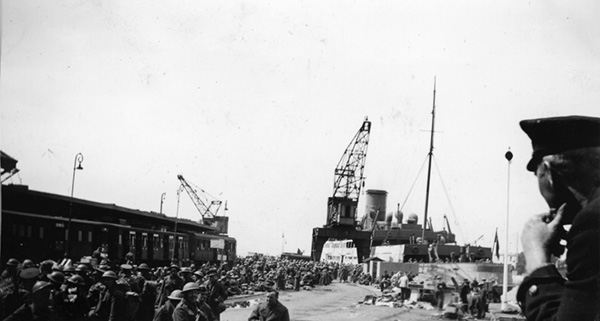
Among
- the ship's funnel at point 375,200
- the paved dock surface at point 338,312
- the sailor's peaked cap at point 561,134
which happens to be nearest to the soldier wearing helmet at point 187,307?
the sailor's peaked cap at point 561,134

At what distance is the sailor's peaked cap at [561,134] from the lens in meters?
3.18

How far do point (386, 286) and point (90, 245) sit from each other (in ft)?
64.5

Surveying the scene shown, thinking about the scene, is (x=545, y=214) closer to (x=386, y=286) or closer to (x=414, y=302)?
(x=414, y=302)

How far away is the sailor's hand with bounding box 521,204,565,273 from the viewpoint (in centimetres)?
294

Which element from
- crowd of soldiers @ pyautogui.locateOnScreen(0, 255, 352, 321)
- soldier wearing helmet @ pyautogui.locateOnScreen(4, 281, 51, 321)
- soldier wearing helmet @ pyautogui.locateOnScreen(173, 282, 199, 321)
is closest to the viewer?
soldier wearing helmet @ pyautogui.locateOnScreen(4, 281, 51, 321)

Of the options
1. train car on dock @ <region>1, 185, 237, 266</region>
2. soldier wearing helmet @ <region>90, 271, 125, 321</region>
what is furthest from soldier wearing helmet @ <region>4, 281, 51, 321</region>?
train car on dock @ <region>1, 185, 237, 266</region>

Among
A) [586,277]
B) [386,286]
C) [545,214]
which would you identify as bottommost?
[386,286]

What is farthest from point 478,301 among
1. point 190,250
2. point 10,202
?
point 190,250

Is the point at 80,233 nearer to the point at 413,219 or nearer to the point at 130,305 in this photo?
the point at 130,305

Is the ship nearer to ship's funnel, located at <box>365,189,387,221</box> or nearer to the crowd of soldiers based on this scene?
ship's funnel, located at <box>365,189,387,221</box>

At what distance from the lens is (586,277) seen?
2.74 m

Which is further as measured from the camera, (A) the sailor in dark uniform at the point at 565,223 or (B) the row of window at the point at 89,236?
(B) the row of window at the point at 89,236

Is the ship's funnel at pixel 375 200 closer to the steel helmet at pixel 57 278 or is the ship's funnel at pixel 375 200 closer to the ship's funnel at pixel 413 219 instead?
the ship's funnel at pixel 413 219

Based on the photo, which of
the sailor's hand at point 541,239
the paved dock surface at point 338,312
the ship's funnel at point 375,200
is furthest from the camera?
the ship's funnel at point 375,200
